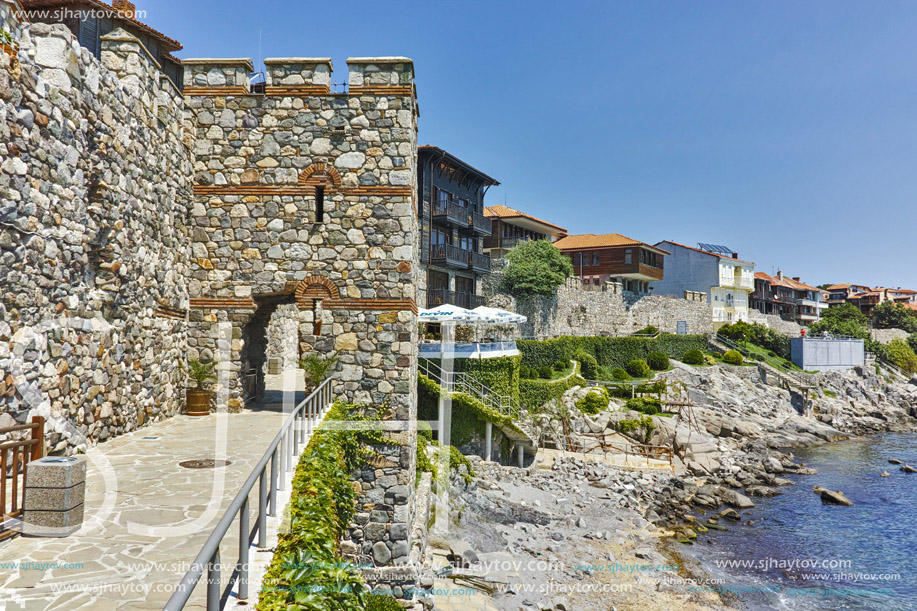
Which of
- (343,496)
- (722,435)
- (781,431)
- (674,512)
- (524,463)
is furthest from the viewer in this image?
(781,431)

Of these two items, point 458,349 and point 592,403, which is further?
point 592,403

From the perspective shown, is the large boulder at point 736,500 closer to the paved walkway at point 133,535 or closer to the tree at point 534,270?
the tree at point 534,270

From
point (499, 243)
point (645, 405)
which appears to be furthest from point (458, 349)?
point (499, 243)

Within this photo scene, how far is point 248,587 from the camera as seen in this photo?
4367 mm

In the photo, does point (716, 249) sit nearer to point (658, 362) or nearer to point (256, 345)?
point (658, 362)

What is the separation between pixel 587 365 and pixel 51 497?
32292mm

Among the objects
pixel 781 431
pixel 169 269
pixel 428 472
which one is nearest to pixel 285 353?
pixel 428 472

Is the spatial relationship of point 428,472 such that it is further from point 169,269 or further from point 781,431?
point 781,431

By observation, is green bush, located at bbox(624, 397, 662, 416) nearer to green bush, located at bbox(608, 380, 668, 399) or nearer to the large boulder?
green bush, located at bbox(608, 380, 668, 399)

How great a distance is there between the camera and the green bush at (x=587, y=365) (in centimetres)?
3431

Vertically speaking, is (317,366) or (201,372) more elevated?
(317,366)

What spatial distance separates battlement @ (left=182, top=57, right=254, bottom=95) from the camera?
1158 cm

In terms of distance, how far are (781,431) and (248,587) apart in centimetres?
4028

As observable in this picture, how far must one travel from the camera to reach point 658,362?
127 ft
